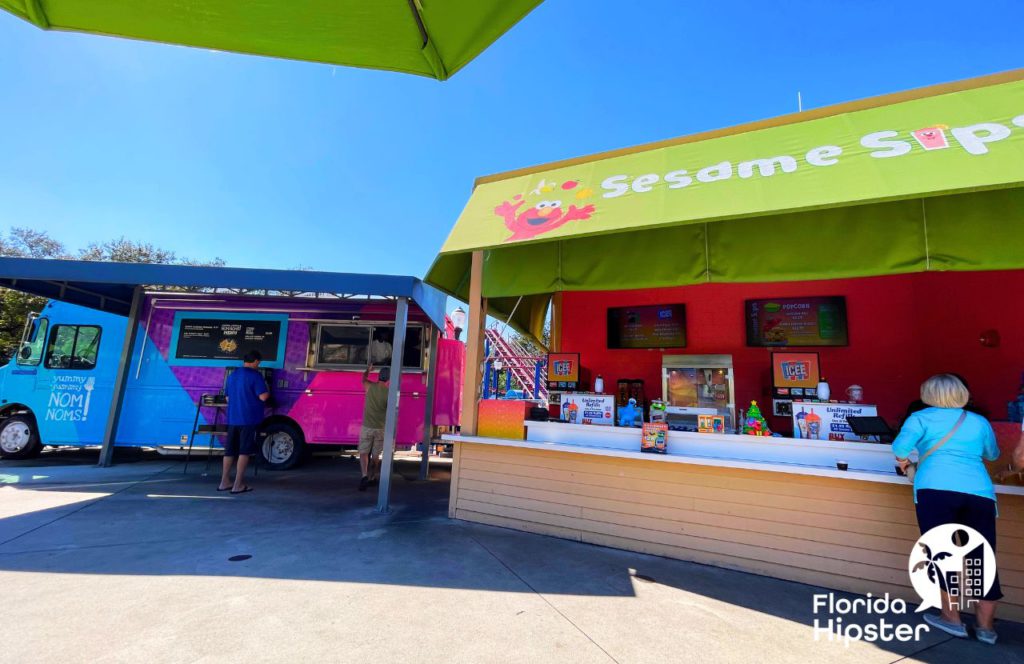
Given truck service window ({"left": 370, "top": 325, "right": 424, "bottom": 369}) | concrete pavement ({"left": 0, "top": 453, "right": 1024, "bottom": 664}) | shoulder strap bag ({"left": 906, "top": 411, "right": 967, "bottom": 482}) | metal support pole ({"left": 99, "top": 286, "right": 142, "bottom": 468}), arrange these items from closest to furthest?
concrete pavement ({"left": 0, "top": 453, "right": 1024, "bottom": 664}) < shoulder strap bag ({"left": 906, "top": 411, "right": 967, "bottom": 482}) < metal support pole ({"left": 99, "top": 286, "right": 142, "bottom": 468}) < truck service window ({"left": 370, "top": 325, "right": 424, "bottom": 369})

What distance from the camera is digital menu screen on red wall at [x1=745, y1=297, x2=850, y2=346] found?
16.1 feet

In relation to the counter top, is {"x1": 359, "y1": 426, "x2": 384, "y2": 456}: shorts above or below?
below

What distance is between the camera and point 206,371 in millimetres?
6930

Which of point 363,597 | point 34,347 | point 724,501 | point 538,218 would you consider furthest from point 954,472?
point 34,347

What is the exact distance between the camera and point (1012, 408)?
127 inches

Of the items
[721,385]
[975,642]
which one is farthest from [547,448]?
[975,642]

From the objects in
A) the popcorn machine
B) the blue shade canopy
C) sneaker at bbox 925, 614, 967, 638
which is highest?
A: the blue shade canopy

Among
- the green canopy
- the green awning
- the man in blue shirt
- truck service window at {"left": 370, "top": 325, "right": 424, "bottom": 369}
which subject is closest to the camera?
the green canopy

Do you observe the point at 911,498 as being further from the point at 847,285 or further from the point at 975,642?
the point at 847,285

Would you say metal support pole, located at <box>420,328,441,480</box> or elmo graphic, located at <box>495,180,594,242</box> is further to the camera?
metal support pole, located at <box>420,328,441,480</box>

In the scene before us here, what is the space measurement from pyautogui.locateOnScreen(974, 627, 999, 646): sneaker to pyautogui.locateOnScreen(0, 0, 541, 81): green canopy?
14.4 feet

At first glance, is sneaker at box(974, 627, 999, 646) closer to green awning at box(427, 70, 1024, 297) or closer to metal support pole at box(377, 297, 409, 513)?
green awning at box(427, 70, 1024, 297)

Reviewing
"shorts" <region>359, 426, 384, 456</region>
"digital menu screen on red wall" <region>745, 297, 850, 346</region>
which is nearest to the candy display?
"digital menu screen on red wall" <region>745, 297, 850, 346</region>

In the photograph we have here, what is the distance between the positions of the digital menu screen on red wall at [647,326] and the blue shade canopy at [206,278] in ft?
9.03
